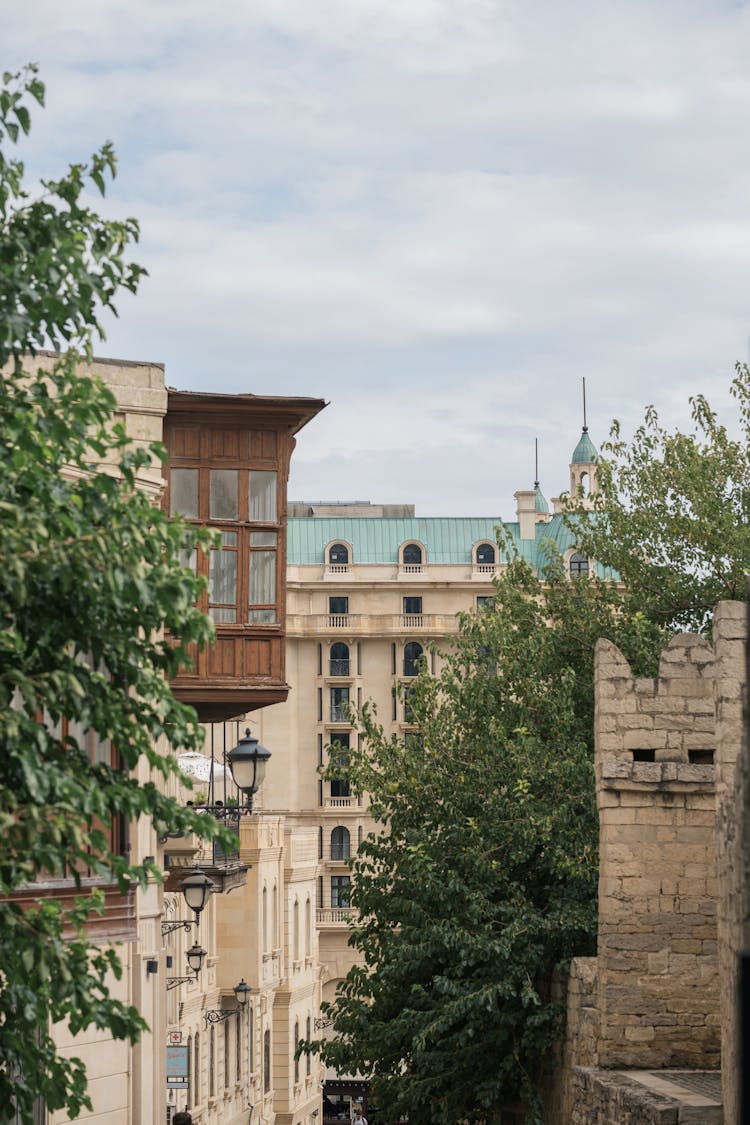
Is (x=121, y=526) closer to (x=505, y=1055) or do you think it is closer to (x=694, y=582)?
(x=505, y=1055)

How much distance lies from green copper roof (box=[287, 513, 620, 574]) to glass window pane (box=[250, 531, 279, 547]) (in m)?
68.0

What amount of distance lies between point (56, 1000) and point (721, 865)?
6.49 metres

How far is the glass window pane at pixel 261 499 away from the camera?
20.3 metres

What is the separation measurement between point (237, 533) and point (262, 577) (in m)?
0.56

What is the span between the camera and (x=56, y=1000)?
32.3 feet

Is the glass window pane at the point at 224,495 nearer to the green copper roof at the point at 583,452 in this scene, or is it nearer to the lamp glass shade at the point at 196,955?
the lamp glass shade at the point at 196,955

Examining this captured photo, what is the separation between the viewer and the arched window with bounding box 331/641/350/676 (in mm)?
86875

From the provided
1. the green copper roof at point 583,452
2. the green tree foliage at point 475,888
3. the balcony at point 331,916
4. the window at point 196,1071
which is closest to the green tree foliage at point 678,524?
the green tree foliage at point 475,888

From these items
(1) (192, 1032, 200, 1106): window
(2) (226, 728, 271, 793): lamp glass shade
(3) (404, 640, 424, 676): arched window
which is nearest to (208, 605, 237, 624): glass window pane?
(2) (226, 728, 271, 793): lamp glass shade

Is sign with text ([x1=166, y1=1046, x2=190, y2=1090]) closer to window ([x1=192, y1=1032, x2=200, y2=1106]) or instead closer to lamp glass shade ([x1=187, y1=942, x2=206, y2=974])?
lamp glass shade ([x1=187, y1=942, x2=206, y2=974])

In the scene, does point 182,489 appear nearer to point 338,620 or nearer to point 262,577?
point 262,577

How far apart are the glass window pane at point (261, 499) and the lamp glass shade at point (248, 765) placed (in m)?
2.53

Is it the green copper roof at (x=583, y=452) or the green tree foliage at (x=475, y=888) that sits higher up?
the green copper roof at (x=583, y=452)

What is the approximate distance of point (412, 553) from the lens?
8912 cm
